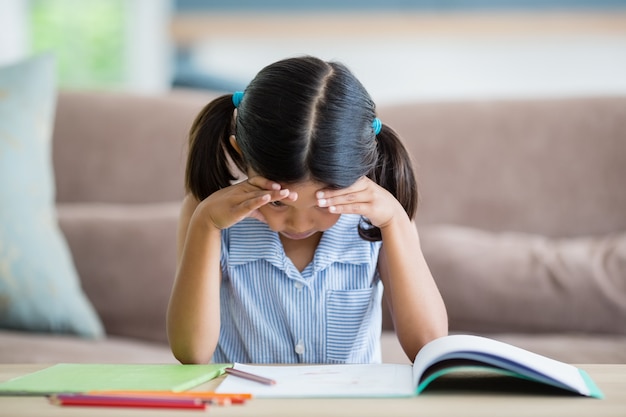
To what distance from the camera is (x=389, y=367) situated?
96 centimetres

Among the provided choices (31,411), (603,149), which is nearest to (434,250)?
(603,149)

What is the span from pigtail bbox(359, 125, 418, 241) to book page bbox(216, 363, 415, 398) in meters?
0.30

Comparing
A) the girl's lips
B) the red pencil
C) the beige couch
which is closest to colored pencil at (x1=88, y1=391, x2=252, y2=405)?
the red pencil

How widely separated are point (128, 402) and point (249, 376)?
151 mm

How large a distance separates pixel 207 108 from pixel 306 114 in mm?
236

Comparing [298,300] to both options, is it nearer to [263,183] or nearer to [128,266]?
[263,183]

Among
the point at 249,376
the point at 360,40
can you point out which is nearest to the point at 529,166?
the point at 249,376

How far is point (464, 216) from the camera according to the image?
1.92 metres

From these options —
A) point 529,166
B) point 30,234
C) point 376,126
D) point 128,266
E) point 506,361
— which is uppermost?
point 376,126

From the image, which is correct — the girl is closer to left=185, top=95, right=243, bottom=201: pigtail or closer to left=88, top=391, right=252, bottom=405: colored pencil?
left=185, top=95, right=243, bottom=201: pigtail

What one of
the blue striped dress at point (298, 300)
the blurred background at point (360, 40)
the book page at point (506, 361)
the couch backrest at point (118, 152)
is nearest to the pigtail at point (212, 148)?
the blue striped dress at point (298, 300)

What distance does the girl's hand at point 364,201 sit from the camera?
41.0 inches

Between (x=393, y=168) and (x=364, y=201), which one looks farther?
(x=393, y=168)

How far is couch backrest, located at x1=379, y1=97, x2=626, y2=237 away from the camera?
1.88 meters
